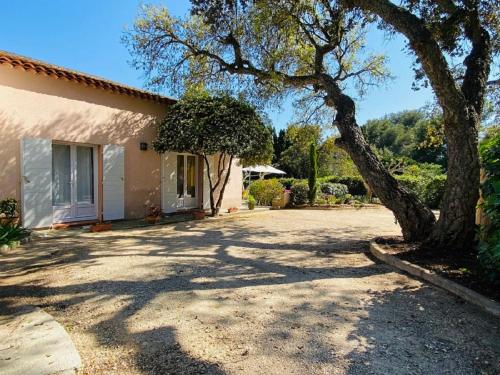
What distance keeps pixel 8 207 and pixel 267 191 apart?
471 inches

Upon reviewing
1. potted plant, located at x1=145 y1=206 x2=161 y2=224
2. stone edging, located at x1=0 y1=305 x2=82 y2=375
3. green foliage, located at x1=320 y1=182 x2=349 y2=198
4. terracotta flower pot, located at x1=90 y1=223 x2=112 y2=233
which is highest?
green foliage, located at x1=320 y1=182 x2=349 y2=198

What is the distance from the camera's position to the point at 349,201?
60.8ft

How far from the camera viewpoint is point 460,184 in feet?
19.2

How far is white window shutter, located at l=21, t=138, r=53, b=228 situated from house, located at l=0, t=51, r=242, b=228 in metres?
0.02

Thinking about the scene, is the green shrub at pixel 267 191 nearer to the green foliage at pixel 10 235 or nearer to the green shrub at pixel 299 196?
the green shrub at pixel 299 196

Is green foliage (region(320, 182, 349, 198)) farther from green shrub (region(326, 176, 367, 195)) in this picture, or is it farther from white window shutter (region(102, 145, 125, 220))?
white window shutter (region(102, 145, 125, 220))

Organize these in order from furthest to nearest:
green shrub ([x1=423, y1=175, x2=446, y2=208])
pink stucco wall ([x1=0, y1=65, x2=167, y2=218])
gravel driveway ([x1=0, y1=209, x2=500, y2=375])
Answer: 1. green shrub ([x1=423, y1=175, x2=446, y2=208])
2. pink stucco wall ([x1=0, y1=65, x2=167, y2=218])
3. gravel driveway ([x1=0, y1=209, x2=500, y2=375])

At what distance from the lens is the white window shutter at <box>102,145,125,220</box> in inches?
404

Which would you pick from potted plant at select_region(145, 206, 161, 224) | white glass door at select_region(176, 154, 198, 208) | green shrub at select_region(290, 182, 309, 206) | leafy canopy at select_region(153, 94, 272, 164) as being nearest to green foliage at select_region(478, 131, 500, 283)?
leafy canopy at select_region(153, 94, 272, 164)

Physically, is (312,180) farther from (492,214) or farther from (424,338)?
(424,338)

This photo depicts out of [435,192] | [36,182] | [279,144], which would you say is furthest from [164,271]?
[279,144]

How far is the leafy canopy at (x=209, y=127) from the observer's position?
1064 cm

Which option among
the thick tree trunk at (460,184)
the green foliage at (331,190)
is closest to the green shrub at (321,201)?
the green foliage at (331,190)

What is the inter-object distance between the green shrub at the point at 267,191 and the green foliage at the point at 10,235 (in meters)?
11.8
